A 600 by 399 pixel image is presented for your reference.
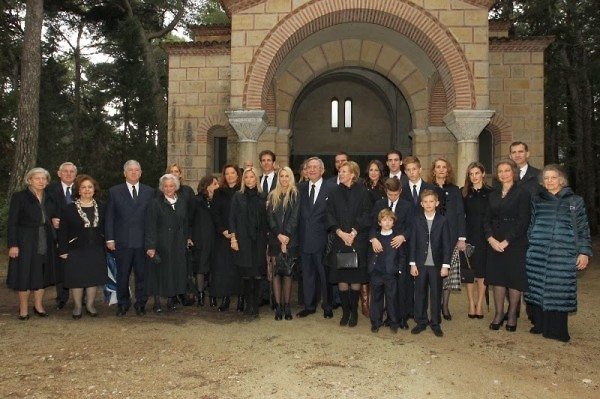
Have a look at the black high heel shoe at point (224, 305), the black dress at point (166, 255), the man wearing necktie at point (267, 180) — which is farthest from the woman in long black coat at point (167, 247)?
the man wearing necktie at point (267, 180)

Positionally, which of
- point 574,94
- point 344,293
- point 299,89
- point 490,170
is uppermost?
point 574,94

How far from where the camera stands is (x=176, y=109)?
1205 centimetres

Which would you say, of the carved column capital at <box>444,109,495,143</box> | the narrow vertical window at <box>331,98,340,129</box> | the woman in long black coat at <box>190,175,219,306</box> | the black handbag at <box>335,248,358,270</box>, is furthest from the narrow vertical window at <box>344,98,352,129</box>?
the black handbag at <box>335,248,358,270</box>

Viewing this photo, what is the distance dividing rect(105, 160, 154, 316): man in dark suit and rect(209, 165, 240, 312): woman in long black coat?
2.82 feet

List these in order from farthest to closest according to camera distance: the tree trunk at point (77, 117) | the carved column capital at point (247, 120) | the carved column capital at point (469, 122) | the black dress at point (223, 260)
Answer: the tree trunk at point (77, 117) → the carved column capital at point (247, 120) → the carved column capital at point (469, 122) → the black dress at point (223, 260)

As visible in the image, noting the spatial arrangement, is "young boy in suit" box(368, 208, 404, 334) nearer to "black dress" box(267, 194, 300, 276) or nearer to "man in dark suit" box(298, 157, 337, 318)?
"man in dark suit" box(298, 157, 337, 318)

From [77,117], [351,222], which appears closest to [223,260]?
[351,222]

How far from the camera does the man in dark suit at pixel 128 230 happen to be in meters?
6.00

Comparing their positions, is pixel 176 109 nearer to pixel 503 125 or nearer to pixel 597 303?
pixel 503 125

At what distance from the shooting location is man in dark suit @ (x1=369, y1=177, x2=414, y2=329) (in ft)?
17.6

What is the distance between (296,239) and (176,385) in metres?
2.42

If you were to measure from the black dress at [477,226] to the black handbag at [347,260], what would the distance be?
149cm

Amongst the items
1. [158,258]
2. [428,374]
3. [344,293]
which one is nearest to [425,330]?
[344,293]

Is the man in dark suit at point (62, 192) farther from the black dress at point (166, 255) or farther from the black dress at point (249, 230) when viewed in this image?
the black dress at point (249, 230)
